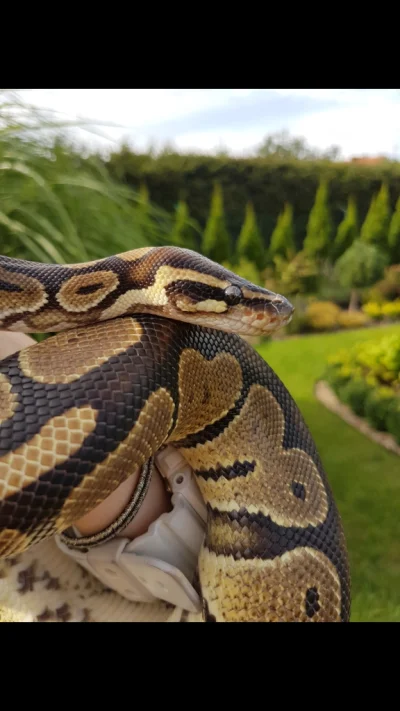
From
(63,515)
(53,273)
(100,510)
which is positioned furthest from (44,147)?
(63,515)

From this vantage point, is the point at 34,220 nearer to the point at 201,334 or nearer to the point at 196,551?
the point at 201,334

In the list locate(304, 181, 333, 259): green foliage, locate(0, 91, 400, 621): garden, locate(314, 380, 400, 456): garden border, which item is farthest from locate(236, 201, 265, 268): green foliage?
locate(314, 380, 400, 456): garden border

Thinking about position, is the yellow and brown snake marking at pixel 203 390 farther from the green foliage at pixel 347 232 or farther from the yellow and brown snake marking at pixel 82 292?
the green foliage at pixel 347 232

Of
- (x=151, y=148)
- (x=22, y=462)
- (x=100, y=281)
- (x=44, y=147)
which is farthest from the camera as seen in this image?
(x=151, y=148)

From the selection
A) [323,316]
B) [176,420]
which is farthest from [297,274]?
[176,420]

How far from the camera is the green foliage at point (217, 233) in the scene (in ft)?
9.71

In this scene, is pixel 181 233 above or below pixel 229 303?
below

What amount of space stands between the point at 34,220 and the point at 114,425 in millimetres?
1131

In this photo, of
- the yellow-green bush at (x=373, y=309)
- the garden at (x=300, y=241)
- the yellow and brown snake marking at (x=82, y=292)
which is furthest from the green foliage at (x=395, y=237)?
the yellow and brown snake marking at (x=82, y=292)

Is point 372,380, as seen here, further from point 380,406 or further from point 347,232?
point 347,232

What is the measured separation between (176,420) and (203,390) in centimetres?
8

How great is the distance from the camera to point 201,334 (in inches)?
33.6

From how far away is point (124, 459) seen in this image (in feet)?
2.20

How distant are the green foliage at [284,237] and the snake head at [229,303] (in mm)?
1982
